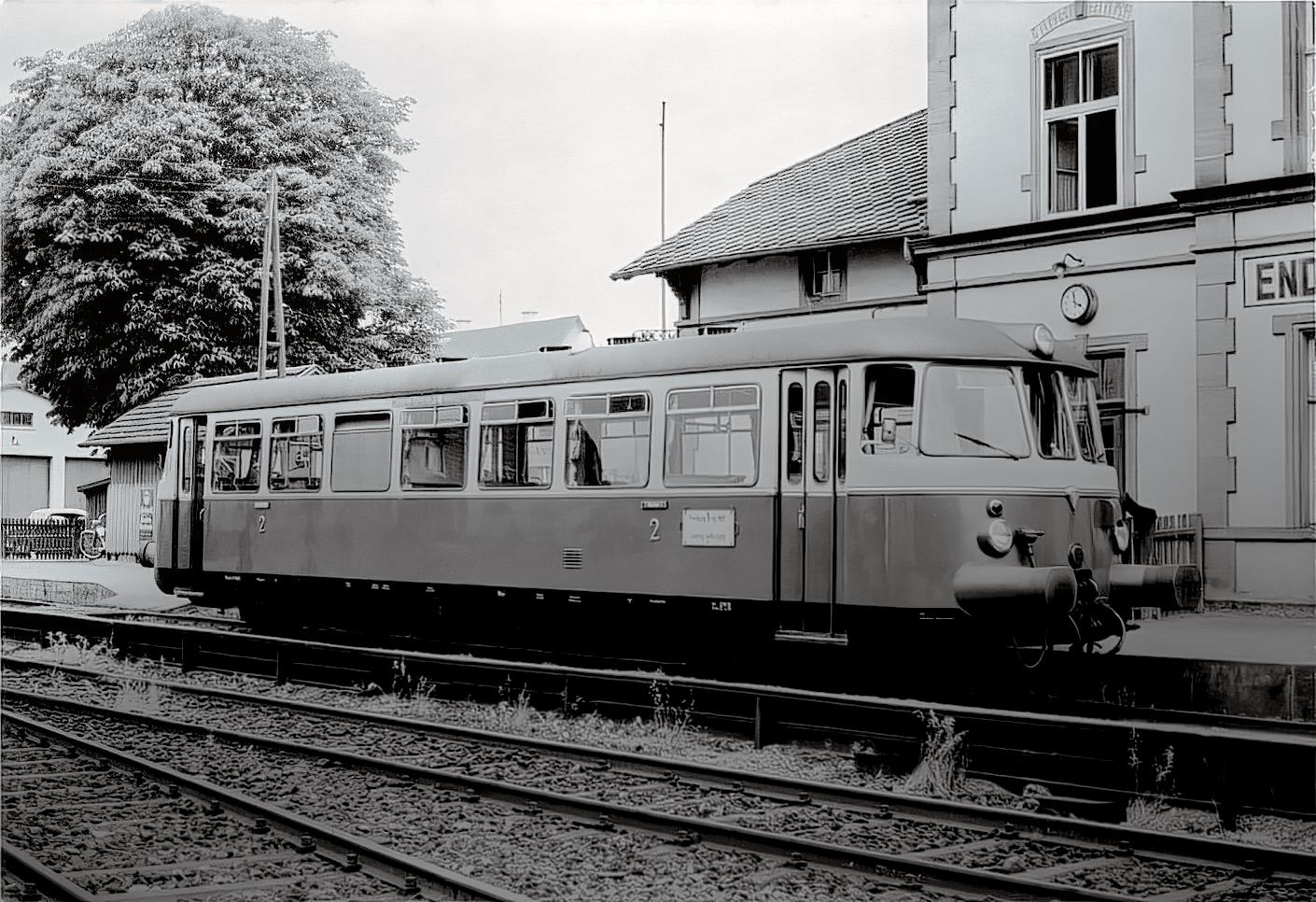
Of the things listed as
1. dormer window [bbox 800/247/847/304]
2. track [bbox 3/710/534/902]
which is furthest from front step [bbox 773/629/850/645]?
dormer window [bbox 800/247/847/304]

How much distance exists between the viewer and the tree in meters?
8.48

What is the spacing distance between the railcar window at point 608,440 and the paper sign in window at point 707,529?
0.50 m

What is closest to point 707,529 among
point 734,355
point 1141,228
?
point 734,355

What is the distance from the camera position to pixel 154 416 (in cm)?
1484

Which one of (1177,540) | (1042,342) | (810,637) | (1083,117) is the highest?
(1083,117)

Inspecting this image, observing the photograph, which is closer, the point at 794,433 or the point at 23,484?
the point at 23,484

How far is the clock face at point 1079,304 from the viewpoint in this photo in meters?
12.5

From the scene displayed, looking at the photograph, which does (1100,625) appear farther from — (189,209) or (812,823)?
(189,209)

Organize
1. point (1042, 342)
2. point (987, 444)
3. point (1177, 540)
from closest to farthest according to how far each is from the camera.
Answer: point (987, 444)
point (1042, 342)
point (1177, 540)

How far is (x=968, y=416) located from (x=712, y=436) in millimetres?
1834

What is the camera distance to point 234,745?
28.3 ft

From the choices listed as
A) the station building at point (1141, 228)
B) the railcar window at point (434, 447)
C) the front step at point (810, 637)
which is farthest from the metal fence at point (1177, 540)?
the railcar window at point (434, 447)

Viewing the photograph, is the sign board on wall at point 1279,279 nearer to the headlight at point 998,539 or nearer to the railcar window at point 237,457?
the headlight at point 998,539

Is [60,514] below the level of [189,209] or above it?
below
